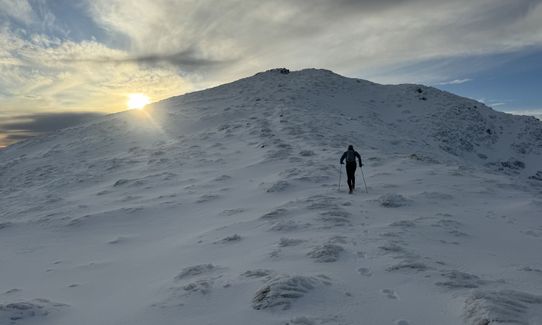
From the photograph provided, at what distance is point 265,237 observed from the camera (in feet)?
33.7

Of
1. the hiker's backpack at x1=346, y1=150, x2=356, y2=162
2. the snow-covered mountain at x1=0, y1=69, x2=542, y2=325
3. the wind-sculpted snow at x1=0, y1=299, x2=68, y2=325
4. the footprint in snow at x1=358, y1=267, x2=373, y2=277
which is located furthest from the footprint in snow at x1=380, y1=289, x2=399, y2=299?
the hiker's backpack at x1=346, y1=150, x2=356, y2=162

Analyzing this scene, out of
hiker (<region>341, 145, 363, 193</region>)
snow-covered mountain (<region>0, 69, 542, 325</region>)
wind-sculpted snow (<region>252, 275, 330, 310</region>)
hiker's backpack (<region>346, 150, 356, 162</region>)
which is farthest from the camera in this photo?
hiker's backpack (<region>346, 150, 356, 162</region>)

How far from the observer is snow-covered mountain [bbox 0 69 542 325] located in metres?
6.27

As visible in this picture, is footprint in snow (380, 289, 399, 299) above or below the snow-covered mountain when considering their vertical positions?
below

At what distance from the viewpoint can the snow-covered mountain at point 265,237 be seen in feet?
20.6

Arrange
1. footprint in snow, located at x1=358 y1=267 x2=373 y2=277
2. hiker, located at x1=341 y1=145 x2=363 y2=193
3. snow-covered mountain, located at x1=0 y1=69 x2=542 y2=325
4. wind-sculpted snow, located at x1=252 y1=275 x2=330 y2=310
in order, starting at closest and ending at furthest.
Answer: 1. wind-sculpted snow, located at x1=252 y1=275 x2=330 y2=310
2. snow-covered mountain, located at x1=0 y1=69 x2=542 y2=325
3. footprint in snow, located at x1=358 y1=267 x2=373 y2=277
4. hiker, located at x1=341 y1=145 x2=363 y2=193

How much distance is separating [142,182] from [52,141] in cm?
2591

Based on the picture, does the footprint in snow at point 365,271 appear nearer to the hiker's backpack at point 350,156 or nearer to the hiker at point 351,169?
the hiker at point 351,169

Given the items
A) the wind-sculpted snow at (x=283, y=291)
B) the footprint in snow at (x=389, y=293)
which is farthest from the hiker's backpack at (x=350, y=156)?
the footprint in snow at (x=389, y=293)

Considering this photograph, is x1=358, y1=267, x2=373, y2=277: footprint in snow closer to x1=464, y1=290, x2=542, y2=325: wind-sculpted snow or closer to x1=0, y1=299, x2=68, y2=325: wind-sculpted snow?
x1=464, y1=290, x2=542, y2=325: wind-sculpted snow

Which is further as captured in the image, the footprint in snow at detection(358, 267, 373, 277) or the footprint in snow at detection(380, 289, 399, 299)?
the footprint in snow at detection(358, 267, 373, 277)

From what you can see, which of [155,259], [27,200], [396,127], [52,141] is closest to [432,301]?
[155,259]

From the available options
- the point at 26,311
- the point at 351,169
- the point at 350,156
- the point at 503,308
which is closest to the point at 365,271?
the point at 503,308

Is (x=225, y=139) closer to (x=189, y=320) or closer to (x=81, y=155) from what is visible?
(x=81, y=155)
